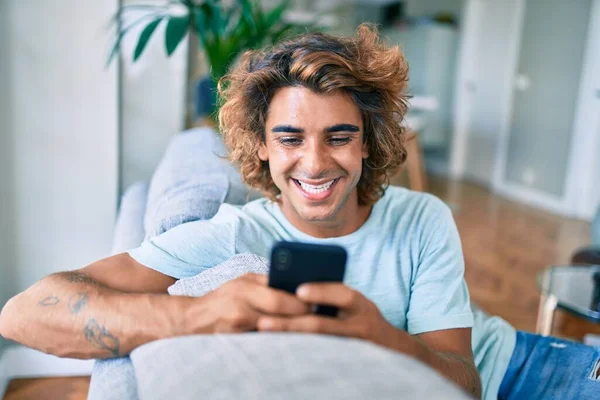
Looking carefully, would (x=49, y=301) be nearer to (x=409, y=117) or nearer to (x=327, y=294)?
(x=327, y=294)

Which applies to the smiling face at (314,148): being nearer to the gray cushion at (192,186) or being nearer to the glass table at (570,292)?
the gray cushion at (192,186)

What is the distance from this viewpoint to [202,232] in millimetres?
1161

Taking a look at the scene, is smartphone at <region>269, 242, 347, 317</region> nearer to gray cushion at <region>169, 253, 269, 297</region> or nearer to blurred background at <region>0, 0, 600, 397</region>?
gray cushion at <region>169, 253, 269, 297</region>

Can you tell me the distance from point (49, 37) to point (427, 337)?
5.09ft

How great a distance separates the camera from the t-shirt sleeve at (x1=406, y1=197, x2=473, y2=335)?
1.13 m

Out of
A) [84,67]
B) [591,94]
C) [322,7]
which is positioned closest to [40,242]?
[84,67]

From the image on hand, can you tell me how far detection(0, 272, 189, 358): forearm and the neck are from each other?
0.39m

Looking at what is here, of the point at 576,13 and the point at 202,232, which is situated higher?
the point at 576,13

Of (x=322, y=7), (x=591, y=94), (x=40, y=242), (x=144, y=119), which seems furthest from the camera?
(x=322, y=7)

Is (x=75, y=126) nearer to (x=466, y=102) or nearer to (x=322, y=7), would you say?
(x=466, y=102)

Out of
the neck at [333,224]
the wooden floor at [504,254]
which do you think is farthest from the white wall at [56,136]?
the neck at [333,224]

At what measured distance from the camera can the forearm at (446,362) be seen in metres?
0.88

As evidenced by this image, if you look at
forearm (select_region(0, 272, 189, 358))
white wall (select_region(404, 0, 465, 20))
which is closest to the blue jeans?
forearm (select_region(0, 272, 189, 358))

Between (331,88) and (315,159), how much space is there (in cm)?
13
